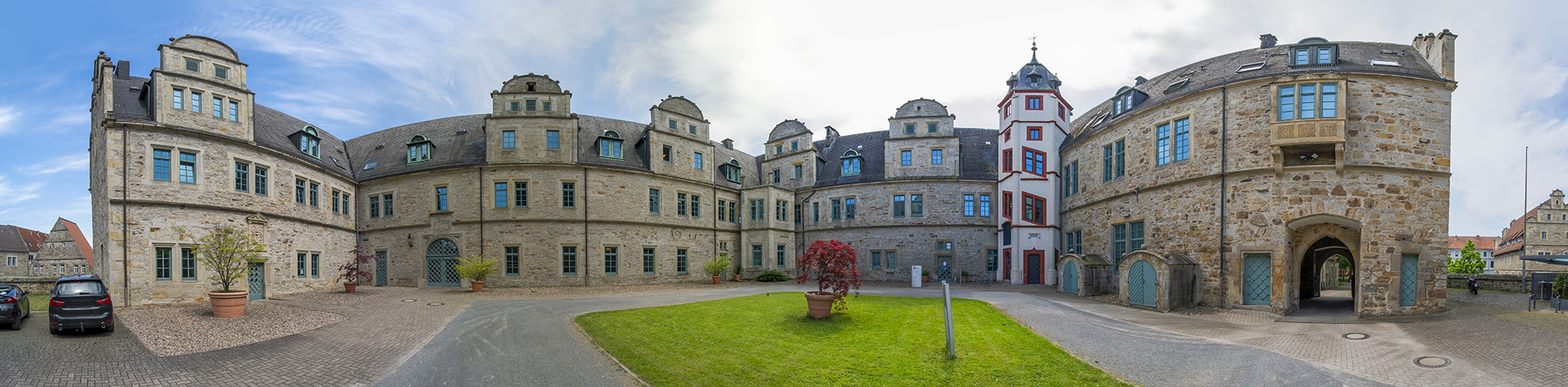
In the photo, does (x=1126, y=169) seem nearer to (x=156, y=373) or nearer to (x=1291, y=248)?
(x=1291, y=248)

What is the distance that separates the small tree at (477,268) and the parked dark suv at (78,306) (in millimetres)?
12132

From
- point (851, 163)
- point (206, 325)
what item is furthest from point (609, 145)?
point (206, 325)

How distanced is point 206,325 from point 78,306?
2227 mm

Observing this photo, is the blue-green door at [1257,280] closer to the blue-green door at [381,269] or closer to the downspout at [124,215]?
the downspout at [124,215]

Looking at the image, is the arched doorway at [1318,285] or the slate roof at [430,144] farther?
the slate roof at [430,144]

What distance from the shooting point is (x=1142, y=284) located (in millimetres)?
18891

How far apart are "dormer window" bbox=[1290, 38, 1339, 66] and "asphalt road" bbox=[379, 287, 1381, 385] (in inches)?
452

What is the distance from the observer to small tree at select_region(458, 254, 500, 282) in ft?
83.5

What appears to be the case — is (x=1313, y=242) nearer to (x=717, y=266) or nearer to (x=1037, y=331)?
(x=1037, y=331)

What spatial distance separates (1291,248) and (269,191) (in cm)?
3721

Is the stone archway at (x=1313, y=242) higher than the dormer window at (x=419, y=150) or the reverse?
the reverse

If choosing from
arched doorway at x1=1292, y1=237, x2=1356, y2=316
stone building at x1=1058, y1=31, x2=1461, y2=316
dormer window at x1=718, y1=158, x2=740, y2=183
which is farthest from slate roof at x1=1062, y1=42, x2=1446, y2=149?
dormer window at x1=718, y1=158, x2=740, y2=183

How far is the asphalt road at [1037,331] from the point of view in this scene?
916 centimetres

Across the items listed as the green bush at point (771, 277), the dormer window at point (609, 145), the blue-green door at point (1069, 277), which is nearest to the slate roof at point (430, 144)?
the dormer window at point (609, 145)
